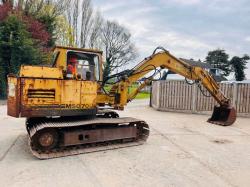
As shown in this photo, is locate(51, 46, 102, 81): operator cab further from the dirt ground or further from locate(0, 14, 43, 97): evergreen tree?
locate(0, 14, 43, 97): evergreen tree

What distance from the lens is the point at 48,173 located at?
17.4ft

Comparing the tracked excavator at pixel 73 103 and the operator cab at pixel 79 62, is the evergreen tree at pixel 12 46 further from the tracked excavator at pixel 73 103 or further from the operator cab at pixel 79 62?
the operator cab at pixel 79 62

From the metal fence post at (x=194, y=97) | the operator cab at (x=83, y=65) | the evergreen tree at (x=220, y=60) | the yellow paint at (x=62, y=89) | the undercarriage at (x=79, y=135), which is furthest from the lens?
the evergreen tree at (x=220, y=60)

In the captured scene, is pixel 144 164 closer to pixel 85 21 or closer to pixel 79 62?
pixel 79 62

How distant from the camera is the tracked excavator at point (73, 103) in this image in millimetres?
6355

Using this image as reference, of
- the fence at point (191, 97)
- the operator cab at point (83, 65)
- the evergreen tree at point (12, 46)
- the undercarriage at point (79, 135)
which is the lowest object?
the undercarriage at point (79, 135)

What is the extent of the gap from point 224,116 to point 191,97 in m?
3.52

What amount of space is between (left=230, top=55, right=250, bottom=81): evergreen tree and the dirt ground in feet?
169

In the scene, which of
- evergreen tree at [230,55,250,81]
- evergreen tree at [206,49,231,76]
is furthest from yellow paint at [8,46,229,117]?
evergreen tree at [206,49,231,76]

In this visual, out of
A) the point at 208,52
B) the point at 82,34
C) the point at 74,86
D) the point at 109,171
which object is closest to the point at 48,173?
the point at 109,171

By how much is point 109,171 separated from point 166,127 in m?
5.27

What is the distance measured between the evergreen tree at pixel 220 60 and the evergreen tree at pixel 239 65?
1604 mm

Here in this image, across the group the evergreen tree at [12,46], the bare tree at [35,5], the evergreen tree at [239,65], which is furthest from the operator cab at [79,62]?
the evergreen tree at [239,65]

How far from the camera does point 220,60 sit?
6056 cm
